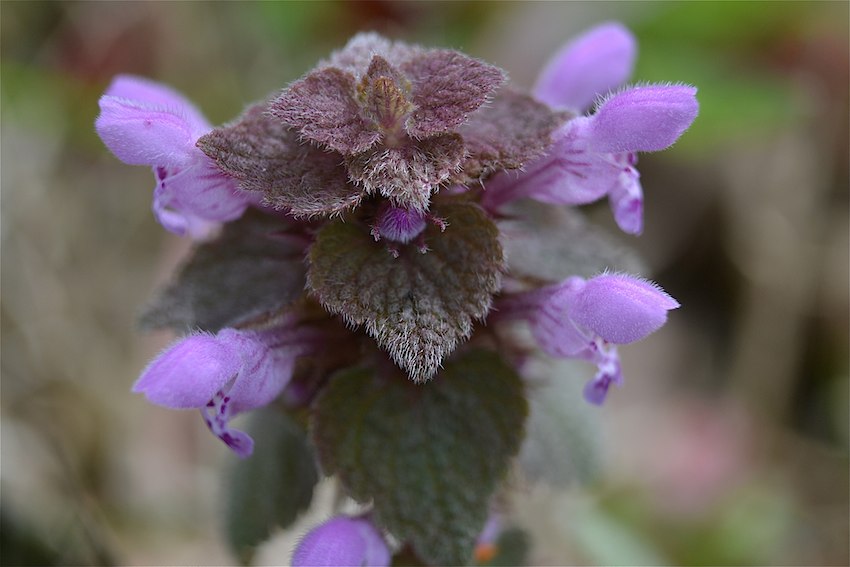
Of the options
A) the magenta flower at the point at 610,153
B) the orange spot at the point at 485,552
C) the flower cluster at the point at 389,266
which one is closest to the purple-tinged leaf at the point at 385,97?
the flower cluster at the point at 389,266

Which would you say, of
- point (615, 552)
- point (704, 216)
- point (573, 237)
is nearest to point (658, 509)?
point (615, 552)

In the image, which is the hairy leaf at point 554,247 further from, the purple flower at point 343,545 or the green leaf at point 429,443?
the purple flower at point 343,545

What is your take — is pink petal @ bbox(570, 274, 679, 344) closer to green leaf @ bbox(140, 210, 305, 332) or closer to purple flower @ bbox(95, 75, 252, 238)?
green leaf @ bbox(140, 210, 305, 332)

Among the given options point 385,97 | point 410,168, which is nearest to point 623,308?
point 410,168

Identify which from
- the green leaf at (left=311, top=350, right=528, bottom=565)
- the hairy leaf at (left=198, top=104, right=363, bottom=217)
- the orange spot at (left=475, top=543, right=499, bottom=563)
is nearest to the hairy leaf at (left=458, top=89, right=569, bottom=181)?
the hairy leaf at (left=198, top=104, right=363, bottom=217)

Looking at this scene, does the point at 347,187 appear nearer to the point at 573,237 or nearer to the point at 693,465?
the point at 573,237
